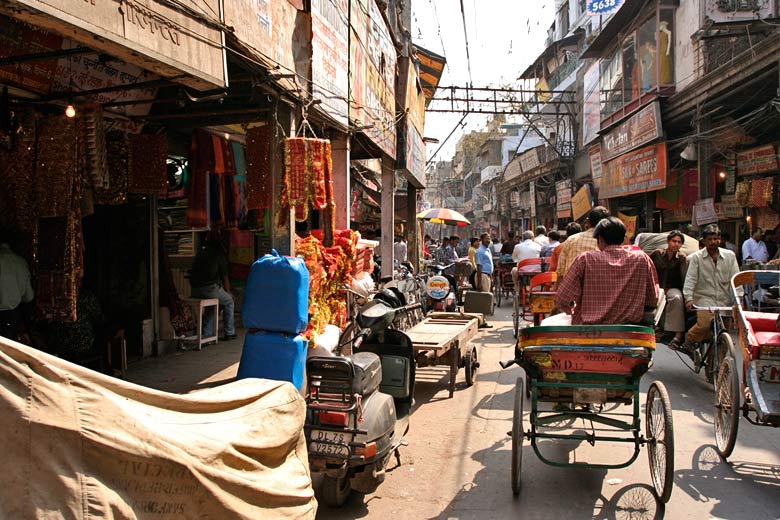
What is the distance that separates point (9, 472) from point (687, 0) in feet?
63.3

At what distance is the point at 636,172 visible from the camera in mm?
18844

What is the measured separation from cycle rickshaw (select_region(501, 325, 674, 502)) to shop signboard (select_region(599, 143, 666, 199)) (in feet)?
47.7

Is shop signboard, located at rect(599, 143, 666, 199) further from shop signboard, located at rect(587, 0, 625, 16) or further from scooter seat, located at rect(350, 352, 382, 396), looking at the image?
scooter seat, located at rect(350, 352, 382, 396)

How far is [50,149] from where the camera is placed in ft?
17.8

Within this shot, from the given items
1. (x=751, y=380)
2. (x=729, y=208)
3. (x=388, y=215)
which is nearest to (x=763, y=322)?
(x=751, y=380)

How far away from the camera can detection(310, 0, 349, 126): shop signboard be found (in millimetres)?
7027

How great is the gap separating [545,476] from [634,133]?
1683cm

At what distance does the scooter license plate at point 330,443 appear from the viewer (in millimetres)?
3799

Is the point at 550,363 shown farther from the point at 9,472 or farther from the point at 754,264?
the point at 754,264

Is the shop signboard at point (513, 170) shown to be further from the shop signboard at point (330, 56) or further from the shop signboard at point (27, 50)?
the shop signboard at point (27, 50)

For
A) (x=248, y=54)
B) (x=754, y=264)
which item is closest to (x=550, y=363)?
(x=248, y=54)

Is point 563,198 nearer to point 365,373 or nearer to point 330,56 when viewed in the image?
point 330,56

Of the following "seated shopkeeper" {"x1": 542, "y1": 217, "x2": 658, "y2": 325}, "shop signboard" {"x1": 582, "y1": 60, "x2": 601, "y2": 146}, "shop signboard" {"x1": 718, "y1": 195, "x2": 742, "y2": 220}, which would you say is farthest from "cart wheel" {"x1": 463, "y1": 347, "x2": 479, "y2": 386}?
"shop signboard" {"x1": 582, "y1": 60, "x2": 601, "y2": 146}

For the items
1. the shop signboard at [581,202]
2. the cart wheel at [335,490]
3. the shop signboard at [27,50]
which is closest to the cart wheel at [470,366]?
Answer: the cart wheel at [335,490]
